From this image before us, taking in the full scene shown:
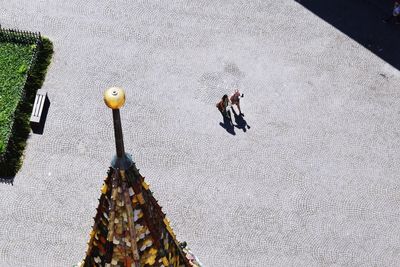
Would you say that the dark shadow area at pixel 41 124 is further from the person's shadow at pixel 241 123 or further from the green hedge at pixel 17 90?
the person's shadow at pixel 241 123

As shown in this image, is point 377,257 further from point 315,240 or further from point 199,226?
point 199,226

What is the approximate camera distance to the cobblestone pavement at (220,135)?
23359 mm

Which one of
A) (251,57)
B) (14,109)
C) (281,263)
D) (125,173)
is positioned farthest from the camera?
(251,57)

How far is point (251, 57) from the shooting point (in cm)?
2822

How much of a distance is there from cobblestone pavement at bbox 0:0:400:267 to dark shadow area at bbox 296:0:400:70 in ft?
1.72

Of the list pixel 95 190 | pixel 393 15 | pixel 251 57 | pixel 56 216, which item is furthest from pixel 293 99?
pixel 56 216

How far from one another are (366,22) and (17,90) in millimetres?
15444

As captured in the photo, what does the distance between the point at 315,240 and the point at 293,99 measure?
6.26 metres

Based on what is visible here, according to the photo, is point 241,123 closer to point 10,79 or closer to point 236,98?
point 236,98

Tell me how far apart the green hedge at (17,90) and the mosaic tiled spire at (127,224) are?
14.0 m

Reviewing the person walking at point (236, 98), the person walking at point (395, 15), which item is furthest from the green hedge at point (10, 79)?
the person walking at point (395, 15)

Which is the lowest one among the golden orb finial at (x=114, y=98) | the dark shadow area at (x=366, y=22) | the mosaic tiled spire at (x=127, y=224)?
the mosaic tiled spire at (x=127, y=224)

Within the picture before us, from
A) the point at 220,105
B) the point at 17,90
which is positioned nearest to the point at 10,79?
the point at 17,90

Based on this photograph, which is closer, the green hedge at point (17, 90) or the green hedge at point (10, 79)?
the green hedge at point (17, 90)
